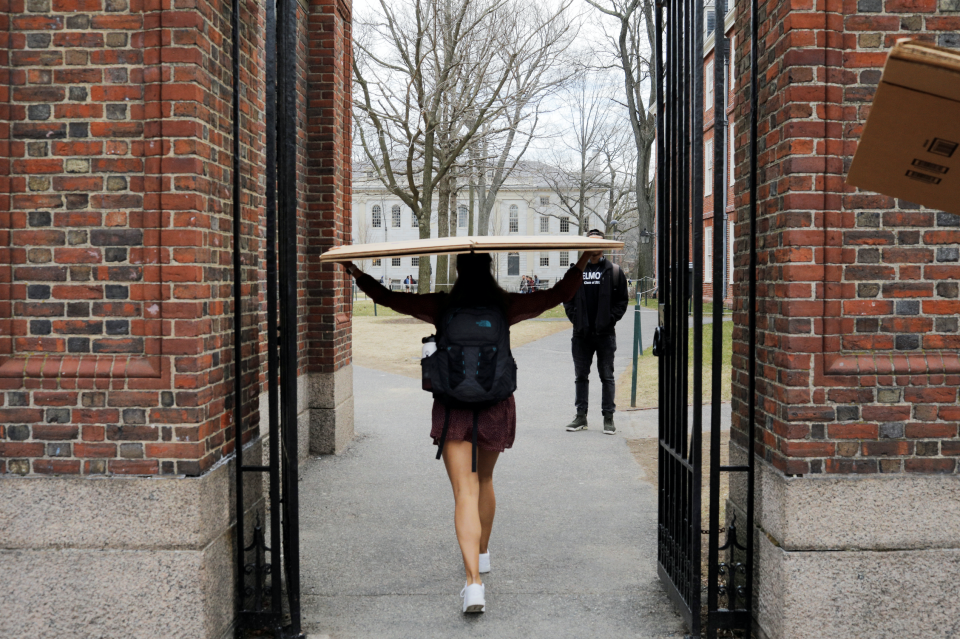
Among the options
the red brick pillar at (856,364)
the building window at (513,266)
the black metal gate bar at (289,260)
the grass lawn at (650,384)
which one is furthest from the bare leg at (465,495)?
the building window at (513,266)

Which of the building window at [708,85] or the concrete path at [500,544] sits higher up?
the building window at [708,85]

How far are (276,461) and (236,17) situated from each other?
2.19 m

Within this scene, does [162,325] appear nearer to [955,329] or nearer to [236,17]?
[236,17]

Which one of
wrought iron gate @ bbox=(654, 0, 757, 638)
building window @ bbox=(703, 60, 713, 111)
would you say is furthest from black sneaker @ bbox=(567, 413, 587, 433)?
building window @ bbox=(703, 60, 713, 111)

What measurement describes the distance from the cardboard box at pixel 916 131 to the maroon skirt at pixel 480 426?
263 cm

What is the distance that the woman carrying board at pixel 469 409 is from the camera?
408 cm

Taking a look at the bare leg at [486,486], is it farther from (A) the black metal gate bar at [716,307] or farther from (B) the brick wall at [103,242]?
(B) the brick wall at [103,242]

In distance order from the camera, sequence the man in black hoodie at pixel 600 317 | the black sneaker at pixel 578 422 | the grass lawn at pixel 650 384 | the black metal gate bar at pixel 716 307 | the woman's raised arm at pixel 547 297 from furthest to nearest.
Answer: the grass lawn at pixel 650 384 < the black sneaker at pixel 578 422 < the man in black hoodie at pixel 600 317 < the woman's raised arm at pixel 547 297 < the black metal gate bar at pixel 716 307

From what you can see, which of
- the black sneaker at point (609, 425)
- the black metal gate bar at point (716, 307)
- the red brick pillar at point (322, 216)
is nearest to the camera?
the black metal gate bar at point (716, 307)

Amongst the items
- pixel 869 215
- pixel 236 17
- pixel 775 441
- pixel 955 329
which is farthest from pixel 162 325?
pixel 955 329

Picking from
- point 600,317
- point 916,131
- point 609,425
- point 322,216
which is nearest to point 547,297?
point 916,131

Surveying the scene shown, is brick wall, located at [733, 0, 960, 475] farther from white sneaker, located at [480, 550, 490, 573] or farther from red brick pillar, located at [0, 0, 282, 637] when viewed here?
red brick pillar, located at [0, 0, 282, 637]

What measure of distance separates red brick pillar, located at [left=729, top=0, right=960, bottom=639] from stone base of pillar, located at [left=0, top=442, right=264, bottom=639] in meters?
2.66

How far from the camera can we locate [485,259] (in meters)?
4.13
